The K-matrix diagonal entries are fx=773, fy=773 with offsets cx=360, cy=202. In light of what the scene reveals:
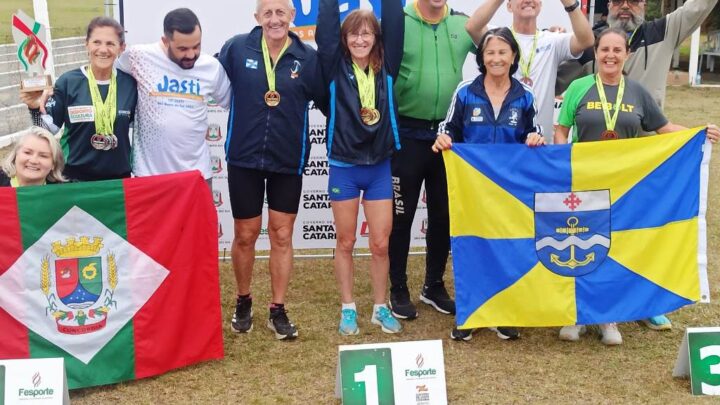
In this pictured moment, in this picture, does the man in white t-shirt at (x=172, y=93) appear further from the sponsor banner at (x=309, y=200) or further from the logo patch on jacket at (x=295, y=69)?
the sponsor banner at (x=309, y=200)

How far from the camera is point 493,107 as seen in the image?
14.0 feet

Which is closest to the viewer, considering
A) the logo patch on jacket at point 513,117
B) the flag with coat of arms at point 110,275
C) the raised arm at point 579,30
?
the flag with coat of arms at point 110,275

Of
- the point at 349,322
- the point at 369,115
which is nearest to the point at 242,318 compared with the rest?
the point at 349,322

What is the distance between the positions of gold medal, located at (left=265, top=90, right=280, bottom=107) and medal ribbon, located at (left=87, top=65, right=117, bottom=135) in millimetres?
782

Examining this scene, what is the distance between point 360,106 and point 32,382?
2.11 m

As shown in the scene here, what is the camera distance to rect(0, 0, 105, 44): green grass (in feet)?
66.3

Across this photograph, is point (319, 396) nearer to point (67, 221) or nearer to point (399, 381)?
point (399, 381)

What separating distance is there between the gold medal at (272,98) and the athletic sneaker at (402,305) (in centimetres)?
151

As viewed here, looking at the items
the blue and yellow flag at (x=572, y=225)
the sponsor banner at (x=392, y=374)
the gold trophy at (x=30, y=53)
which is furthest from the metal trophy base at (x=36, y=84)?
the blue and yellow flag at (x=572, y=225)

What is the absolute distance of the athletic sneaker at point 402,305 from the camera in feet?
16.0

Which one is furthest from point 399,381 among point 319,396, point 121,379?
point 121,379

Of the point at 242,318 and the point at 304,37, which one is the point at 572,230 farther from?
the point at 304,37

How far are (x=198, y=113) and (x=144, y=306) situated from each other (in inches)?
41.4

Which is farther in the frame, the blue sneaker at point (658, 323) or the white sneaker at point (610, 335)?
the blue sneaker at point (658, 323)
